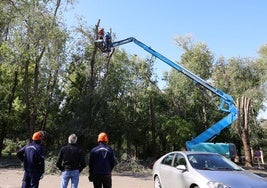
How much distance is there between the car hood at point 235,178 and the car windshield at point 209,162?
0.50 meters

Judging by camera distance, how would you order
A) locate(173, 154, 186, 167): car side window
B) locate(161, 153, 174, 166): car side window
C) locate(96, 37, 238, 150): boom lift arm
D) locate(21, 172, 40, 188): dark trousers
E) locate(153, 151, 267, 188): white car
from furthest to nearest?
locate(96, 37, 238, 150): boom lift arm, locate(161, 153, 174, 166): car side window, locate(173, 154, 186, 167): car side window, locate(21, 172, 40, 188): dark trousers, locate(153, 151, 267, 188): white car

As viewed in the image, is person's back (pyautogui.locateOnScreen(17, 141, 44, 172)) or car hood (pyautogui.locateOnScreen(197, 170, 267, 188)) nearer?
car hood (pyautogui.locateOnScreen(197, 170, 267, 188))

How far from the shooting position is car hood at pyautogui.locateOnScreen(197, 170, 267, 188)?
25.8ft

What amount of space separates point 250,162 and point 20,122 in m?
21.5

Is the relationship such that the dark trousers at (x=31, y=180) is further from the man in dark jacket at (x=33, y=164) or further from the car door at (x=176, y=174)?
the car door at (x=176, y=174)

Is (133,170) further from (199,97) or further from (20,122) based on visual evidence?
(199,97)

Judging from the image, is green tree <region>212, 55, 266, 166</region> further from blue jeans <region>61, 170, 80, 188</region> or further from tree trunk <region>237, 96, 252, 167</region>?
blue jeans <region>61, 170, 80, 188</region>

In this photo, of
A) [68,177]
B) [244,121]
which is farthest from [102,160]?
[244,121]

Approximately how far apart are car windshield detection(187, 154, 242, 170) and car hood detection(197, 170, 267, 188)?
498mm

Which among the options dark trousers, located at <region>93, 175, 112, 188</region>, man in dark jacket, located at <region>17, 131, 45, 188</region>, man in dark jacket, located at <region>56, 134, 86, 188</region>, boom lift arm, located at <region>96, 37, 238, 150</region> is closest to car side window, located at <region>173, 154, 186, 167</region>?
dark trousers, located at <region>93, 175, 112, 188</region>

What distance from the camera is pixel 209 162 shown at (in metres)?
9.62

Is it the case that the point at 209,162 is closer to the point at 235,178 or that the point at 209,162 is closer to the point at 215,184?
the point at 235,178

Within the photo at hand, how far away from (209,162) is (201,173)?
42.1 inches

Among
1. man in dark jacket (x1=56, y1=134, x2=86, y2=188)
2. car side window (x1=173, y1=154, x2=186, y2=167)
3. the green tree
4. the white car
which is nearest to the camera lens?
the white car
